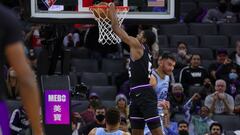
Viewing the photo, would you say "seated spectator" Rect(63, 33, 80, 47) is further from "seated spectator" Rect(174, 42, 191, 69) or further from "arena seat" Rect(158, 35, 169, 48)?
"seated spectator" Rect(174, 42, 191, 69)

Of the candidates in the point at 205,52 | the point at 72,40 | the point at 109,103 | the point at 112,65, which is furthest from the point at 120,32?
the point at 72,40

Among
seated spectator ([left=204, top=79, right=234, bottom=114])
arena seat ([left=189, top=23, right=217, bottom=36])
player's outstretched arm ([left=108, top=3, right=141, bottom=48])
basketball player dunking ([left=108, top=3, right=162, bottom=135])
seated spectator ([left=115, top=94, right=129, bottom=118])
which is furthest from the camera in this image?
arena seat ([left=189, top=23, right=217, bottom=36])

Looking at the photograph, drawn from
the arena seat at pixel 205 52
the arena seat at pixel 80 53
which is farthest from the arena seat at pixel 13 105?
the arena seat at pixel 205 52

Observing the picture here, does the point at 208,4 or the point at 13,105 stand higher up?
the point at 208,4

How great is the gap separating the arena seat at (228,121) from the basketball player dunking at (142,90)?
379cm

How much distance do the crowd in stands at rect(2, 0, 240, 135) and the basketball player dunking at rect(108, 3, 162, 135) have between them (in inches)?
53.7

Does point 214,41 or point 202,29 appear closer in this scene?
point 214,41

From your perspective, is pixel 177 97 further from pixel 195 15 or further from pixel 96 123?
pixel 195 15

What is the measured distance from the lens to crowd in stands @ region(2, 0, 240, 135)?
11.4m

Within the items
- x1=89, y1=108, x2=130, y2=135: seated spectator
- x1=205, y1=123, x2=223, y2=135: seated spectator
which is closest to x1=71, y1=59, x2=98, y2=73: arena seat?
x1=205, y1=123, x2=223, y2=135: seated spectator

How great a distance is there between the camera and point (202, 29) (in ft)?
53.9

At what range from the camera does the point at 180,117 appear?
12305mm

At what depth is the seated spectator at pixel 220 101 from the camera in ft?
41.2

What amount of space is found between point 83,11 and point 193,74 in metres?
5.12
